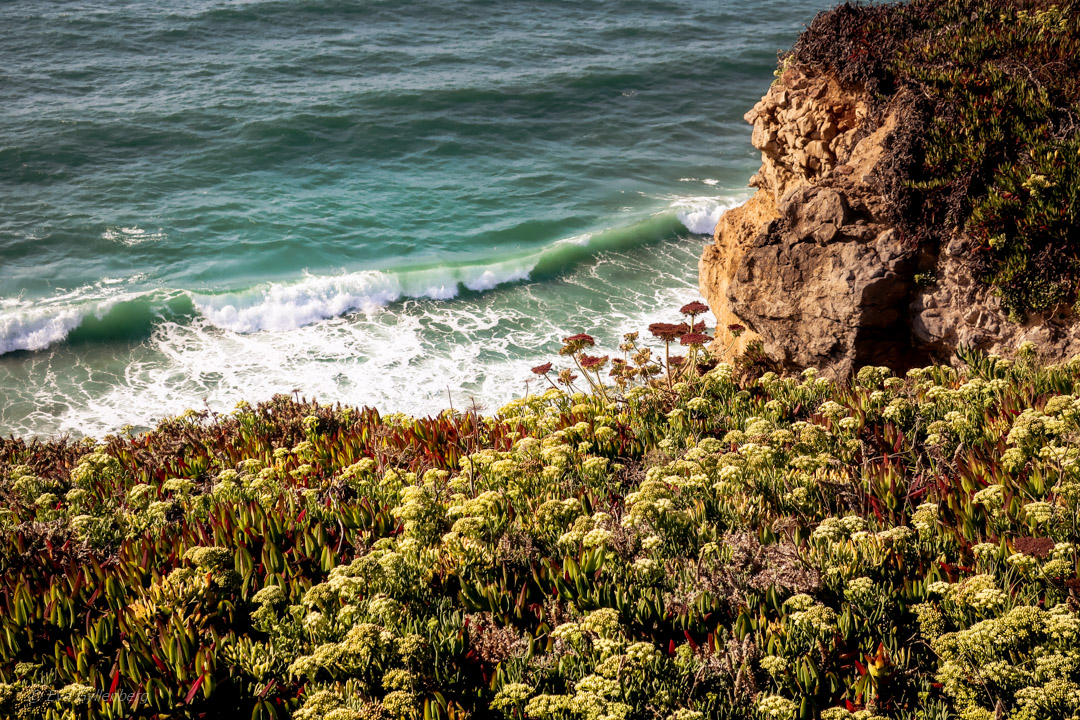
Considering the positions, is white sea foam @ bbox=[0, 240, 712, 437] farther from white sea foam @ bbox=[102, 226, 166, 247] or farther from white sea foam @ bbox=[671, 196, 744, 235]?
white sea foam @ bbox=[102, 226, 166, 247]

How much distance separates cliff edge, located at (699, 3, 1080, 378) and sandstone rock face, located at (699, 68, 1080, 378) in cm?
1

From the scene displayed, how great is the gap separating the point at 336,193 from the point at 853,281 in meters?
16.6

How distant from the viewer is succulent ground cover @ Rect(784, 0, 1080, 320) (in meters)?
6.46

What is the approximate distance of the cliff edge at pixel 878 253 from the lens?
6844mm

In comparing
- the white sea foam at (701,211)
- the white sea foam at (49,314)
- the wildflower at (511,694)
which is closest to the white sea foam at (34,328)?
the white sea foam at (49,314)

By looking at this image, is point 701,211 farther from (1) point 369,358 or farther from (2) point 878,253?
(2) point 878,253

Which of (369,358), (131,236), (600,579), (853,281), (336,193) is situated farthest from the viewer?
(336,193)

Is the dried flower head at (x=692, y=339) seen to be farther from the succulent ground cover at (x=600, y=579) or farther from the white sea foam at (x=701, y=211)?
the white sea foam at (x=701, y=211)

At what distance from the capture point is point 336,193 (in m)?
20.8

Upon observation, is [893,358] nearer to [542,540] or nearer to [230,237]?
[542,540]

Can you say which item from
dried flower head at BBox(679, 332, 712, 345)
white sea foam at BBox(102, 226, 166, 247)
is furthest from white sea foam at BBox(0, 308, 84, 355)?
→ dried flower head at BBox(679, 332, 712, 345)

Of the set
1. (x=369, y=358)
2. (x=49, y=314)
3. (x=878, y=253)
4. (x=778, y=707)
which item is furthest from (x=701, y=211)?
(x=778, y=707)

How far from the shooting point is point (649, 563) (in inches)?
154

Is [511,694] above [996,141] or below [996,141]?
below
